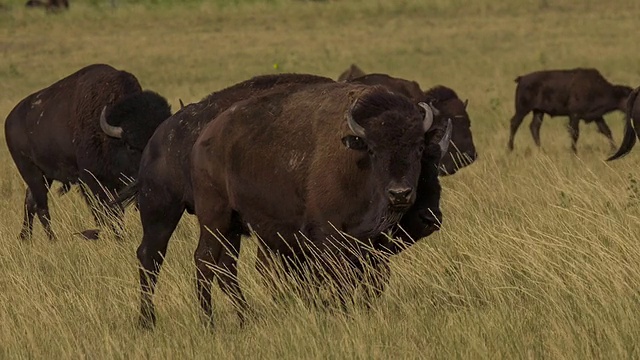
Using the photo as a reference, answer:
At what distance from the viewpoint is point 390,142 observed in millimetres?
6598

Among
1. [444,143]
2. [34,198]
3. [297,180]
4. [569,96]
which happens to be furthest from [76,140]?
[569,96]

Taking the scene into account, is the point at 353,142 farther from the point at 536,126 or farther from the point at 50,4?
the point at 50,4

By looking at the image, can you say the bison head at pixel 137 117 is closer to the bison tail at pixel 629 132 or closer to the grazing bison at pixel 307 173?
the grazing bison at pixel 307 173

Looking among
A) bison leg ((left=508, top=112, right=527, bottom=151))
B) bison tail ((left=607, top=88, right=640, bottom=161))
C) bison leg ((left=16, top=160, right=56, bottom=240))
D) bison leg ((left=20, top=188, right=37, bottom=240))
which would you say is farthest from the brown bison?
bison leg ((left=508, top=112, right=527, bottom=151))

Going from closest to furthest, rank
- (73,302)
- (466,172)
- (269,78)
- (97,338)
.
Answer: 1. (97,338)
2. (73,302)
3. (269,78)
4. (466,172)

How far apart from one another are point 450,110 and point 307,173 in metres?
9.08

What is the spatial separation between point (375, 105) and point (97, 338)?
1962 mm

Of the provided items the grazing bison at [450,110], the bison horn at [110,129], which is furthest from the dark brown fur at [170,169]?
the grazing bison at [450,110]

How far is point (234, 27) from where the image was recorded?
4953 centimetres

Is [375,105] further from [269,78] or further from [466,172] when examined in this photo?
[466,172]

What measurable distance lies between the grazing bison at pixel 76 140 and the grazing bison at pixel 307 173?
2682 mm

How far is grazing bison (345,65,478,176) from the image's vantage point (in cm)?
1444

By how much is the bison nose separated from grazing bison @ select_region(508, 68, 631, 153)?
53.0 ft

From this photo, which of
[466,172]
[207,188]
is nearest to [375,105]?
[207,188]
